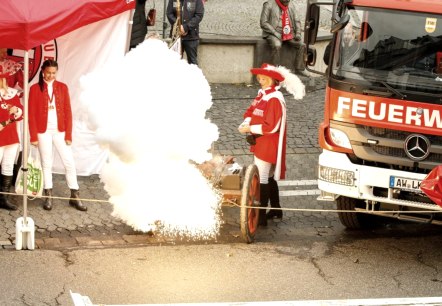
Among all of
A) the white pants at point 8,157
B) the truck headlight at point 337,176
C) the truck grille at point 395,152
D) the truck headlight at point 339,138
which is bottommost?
the white pants at point 8,157

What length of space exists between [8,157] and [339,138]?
13.1 feet

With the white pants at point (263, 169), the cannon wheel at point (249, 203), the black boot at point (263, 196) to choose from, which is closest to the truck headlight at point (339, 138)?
the cannon wheel at point (249, 203)

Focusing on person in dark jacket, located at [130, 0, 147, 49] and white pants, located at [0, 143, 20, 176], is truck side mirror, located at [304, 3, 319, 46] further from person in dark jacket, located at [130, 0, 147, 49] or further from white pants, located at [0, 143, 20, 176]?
person in dark jacket, located at [130, 0, 147, 49]

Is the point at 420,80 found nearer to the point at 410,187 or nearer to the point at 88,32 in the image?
the point at 410,187

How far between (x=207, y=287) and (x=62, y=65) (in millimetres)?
4267

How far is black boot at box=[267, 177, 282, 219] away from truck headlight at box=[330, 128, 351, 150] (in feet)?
4.25

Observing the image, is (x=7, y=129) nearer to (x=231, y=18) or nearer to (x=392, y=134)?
(x=392, y=134)

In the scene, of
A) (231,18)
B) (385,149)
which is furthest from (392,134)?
(231,18)

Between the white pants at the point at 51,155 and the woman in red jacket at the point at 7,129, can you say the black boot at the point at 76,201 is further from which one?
the woman in red jacket at the point at 7,129

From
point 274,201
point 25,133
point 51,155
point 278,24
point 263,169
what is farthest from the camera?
point 278,24

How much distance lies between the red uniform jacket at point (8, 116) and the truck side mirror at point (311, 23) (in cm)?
351

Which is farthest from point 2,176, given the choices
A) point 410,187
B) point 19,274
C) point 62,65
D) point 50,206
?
point 410,187

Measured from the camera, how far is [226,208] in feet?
40.9

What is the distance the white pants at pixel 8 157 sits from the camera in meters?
12.1
